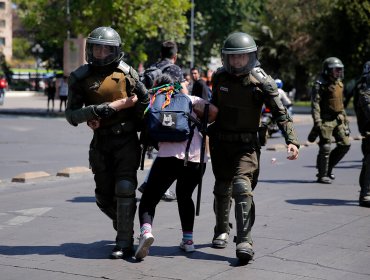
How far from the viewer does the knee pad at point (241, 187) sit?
22.5 ft

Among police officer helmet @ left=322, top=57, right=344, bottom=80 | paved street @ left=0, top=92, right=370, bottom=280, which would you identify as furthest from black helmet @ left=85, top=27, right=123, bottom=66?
police officer helmet @ left=322, top=57, right=344, bottom=80

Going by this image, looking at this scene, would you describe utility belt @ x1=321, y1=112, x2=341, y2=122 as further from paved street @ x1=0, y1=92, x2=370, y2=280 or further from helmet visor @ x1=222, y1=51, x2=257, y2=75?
helmet visor @ x1=222, y1=51, x2=257, y2=75

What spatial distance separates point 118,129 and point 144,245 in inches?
38.5

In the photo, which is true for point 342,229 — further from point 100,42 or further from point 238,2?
point 238,2

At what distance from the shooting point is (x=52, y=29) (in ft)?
110

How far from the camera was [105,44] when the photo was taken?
22.5 ft

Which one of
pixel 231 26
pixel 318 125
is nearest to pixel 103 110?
pixel 318 125

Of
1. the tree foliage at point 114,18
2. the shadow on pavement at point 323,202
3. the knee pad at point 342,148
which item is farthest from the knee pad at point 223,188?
the tree foliage at point 114,18

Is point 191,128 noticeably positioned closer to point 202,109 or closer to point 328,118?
point 202,109

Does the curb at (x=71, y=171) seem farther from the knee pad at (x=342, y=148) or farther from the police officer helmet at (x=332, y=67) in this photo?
the police officer helmet at (x=332, y=67)

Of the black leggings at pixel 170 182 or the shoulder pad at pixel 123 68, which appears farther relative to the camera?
the black leggings at pixel 170 182

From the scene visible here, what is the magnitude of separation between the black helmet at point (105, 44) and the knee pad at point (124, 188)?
0.98 metres

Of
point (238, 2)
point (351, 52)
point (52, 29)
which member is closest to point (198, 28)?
point (238, 2)

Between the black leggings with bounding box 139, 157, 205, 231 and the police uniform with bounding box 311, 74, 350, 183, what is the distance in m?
5.56
